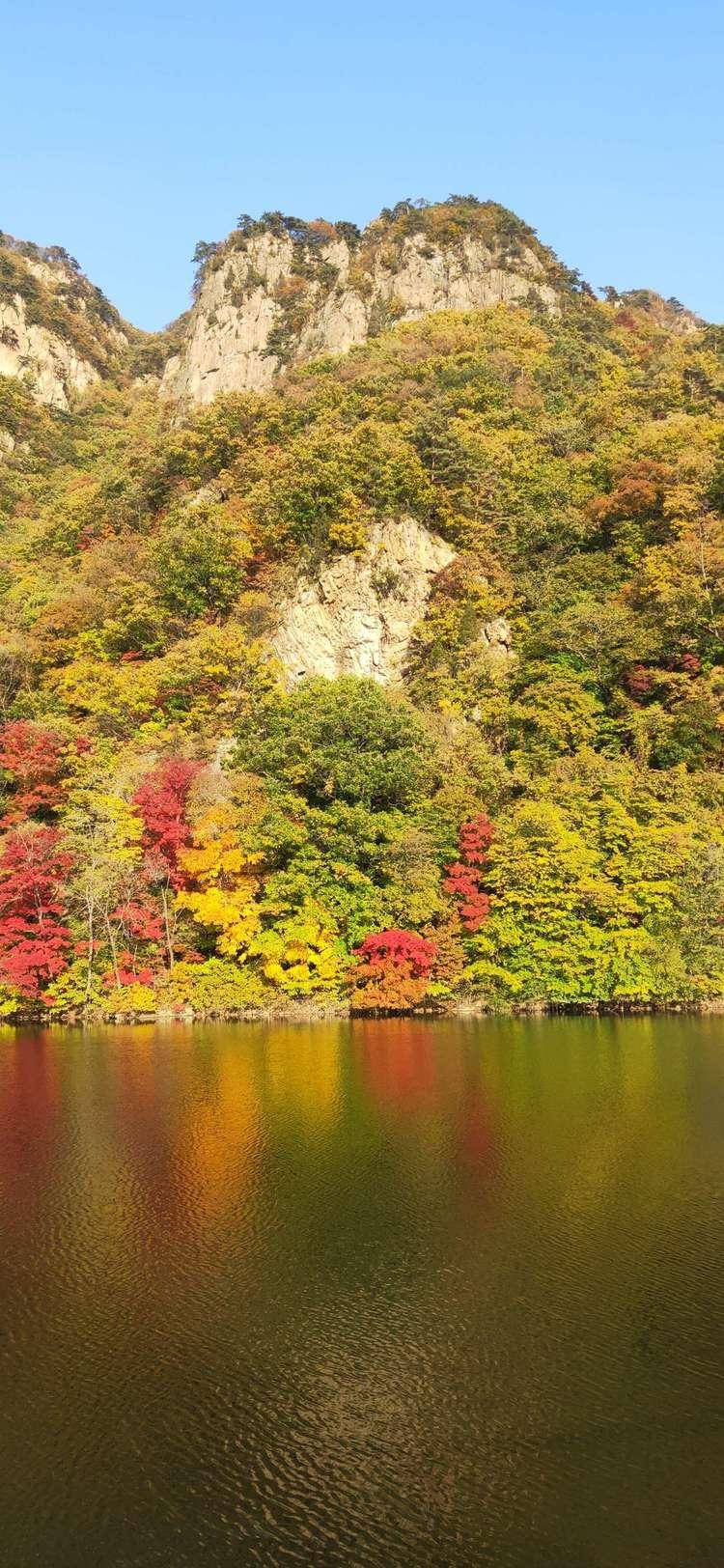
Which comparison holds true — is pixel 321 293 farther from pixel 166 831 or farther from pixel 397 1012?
pixel 397 1012

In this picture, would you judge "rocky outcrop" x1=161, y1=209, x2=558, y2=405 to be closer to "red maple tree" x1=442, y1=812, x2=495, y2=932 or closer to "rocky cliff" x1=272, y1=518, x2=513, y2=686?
"rocky cliff" x1=272, y1=518, x2=513, y2=686

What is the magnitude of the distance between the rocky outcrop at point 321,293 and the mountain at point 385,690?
7.32 m

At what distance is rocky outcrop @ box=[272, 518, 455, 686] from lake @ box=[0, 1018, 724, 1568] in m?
27.0

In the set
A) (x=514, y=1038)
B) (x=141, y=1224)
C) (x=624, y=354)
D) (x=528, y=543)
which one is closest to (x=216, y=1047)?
(x=514, y=1038)

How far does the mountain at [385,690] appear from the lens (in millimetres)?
31594

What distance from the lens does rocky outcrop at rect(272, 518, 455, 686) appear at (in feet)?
140

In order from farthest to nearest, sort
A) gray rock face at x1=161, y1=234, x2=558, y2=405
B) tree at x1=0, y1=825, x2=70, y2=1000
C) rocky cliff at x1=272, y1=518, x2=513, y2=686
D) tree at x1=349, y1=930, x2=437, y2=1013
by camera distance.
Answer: gray rock face at x1=161, y1=234, x2=558, y2=405 < rocky cliff at x1=272, y1=518, x2=513, y2=686 < tree at x1=0, y1=825, x2=70, y2=1000 < tree at x1=349, y1=930, x2=437, y2=1013

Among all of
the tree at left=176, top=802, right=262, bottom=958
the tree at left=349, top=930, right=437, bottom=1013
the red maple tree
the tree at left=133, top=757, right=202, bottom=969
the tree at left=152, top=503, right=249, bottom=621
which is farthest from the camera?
the tree at left=152, top=503, right=249, bottom=621

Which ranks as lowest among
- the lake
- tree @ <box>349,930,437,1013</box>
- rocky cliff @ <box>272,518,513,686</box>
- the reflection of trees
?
the lake

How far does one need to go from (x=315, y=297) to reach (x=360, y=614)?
157 feet

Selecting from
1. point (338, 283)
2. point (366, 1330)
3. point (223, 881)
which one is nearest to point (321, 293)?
point (338, 283)

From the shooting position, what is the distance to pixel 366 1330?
9.14 meters

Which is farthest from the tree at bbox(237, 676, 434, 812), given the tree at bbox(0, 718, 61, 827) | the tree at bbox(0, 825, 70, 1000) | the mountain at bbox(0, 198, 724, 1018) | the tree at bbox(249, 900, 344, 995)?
the tree at bbox(0, 718, 61, 827)

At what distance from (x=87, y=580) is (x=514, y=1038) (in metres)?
34.5
